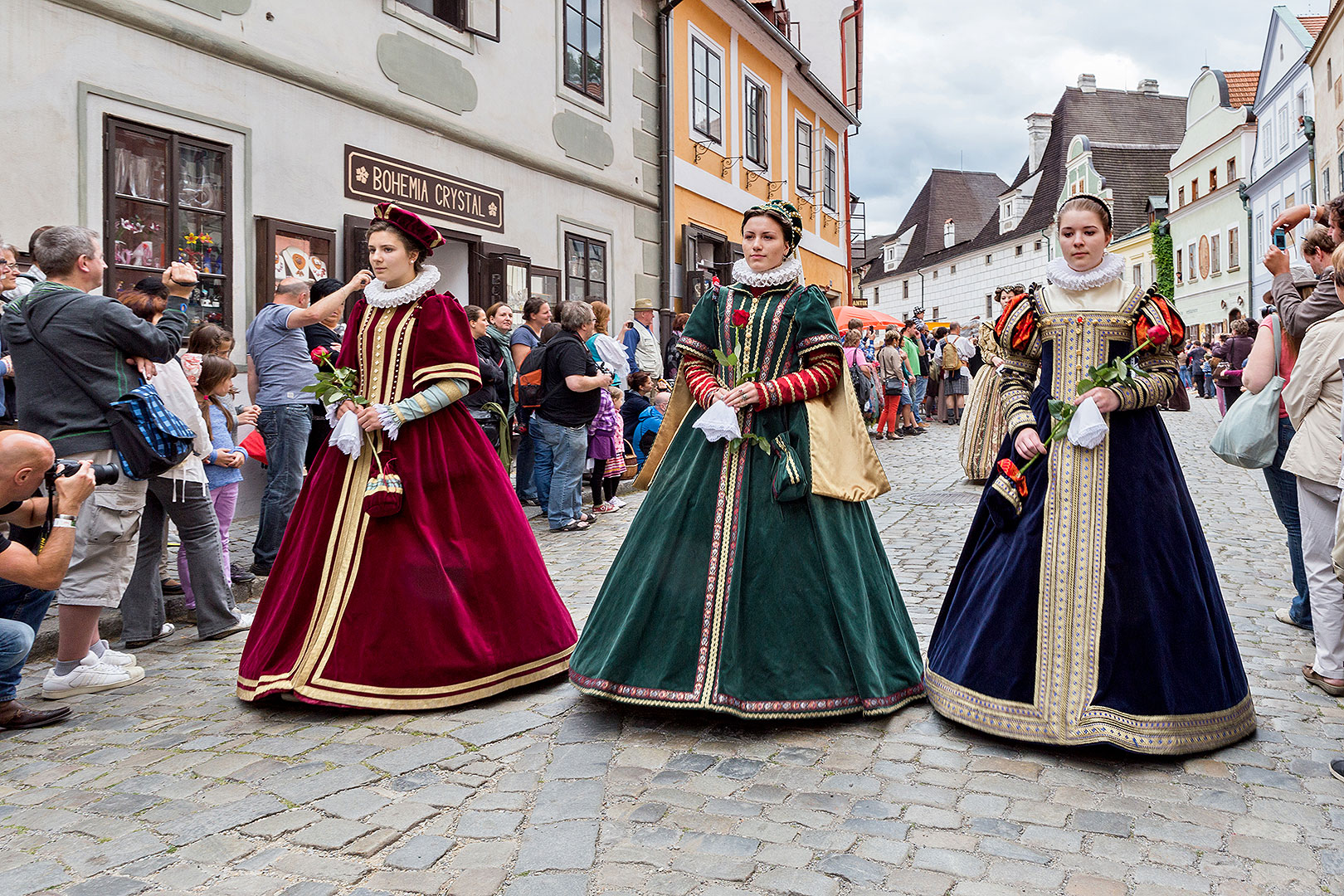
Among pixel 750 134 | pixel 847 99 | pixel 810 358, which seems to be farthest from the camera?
pixel 847 99

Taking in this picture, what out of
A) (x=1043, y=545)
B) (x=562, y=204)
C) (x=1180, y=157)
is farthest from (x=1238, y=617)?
(x=1180, y=157)

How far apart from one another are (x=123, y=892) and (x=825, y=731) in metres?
2.09

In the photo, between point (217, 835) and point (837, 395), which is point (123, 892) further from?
point (837, 395)

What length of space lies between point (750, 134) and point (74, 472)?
604 inches

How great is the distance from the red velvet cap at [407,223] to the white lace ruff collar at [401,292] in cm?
10

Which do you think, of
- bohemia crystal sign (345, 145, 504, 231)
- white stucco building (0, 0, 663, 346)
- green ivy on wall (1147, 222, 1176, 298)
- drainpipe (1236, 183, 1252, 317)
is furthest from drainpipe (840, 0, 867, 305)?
green ivy on wall (1147, 222, 1176, 298)

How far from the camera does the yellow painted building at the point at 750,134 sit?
14930 mm

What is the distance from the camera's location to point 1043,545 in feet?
11.2

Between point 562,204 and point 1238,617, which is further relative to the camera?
point 562,204

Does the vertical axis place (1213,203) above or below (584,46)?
above

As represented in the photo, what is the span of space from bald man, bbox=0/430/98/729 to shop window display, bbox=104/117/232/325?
3.20m

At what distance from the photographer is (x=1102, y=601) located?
329 centimetres

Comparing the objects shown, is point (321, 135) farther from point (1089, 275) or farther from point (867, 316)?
point (867, 316)

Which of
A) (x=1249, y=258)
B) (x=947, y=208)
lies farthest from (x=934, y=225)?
(x=1249, y=258)
